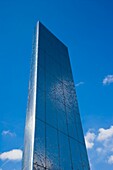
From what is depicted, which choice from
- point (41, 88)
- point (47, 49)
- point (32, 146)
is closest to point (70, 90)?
point (47, 49)

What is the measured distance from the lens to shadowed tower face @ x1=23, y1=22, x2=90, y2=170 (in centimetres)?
332

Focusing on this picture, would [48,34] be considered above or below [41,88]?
above

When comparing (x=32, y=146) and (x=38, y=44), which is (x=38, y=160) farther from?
(x=38, y=44)

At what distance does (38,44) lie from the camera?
5.20m

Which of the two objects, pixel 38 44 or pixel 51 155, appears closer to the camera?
pixel 51 155

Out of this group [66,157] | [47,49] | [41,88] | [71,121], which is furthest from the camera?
[47,49]

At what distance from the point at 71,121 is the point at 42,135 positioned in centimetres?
154

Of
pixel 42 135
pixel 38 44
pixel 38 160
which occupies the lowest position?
pixel 38 160

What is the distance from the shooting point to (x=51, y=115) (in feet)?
13.4

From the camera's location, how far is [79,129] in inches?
201

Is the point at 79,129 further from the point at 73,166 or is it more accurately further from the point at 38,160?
the point at 38,160

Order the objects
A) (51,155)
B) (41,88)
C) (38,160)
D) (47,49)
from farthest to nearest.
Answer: (47,49) < (41,88) < (51,155) < (38,160)

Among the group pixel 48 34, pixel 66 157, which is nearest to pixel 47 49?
pixel 48 34

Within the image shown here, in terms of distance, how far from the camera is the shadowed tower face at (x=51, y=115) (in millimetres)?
3317
